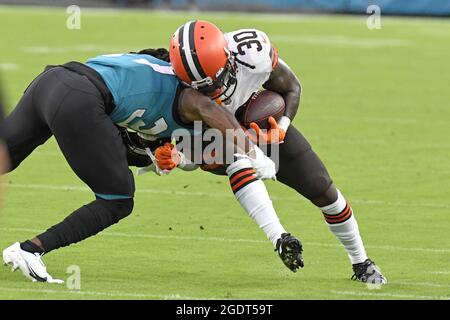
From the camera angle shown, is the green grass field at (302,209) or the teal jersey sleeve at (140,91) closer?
the teal jersey sleeve at (140,91)

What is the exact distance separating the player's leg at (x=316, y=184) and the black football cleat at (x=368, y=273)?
35mm

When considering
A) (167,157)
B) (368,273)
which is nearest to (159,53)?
(167,157)

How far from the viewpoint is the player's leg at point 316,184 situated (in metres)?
7.19

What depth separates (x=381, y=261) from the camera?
7875mm

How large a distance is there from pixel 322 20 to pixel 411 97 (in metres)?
9.93

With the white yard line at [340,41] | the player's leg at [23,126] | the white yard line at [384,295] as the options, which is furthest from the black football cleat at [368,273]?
the white yard line at [340,41]

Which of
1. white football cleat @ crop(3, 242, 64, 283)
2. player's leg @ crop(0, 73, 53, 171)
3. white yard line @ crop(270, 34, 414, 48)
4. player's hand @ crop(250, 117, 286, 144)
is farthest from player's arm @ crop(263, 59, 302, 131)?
white yard line @ crop(270, 34, 414, 48)

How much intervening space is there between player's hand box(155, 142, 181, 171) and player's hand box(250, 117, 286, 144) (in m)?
0.43

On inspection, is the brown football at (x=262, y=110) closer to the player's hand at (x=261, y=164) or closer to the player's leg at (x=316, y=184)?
the player's leg at (x=316, y=184)

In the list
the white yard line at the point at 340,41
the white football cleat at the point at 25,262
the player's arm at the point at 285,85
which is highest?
the player's arm at the point at 285,85

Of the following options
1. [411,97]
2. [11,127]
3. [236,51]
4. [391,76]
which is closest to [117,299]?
[11,127]

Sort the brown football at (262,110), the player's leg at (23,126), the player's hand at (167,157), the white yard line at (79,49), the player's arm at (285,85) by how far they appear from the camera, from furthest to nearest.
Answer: the white yard line at (79,49)
the player's arm at (285,85)
the brown football at (262,110)
the player's hand at (167,157)
the player's leg at (23,126)

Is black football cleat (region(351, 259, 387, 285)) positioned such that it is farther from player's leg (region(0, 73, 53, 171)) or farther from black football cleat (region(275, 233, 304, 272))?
player's leg (region(0, 73, 53, 171))

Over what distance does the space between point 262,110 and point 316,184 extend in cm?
51
